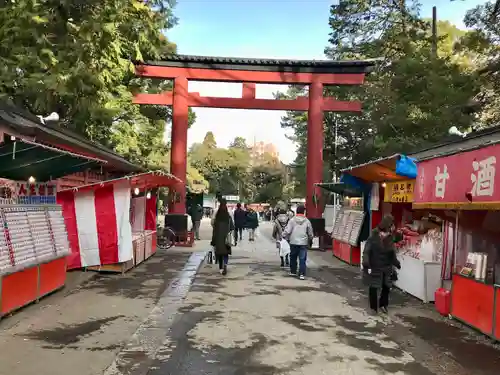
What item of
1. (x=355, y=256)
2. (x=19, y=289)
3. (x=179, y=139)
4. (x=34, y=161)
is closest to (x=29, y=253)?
(x=19, y=289)

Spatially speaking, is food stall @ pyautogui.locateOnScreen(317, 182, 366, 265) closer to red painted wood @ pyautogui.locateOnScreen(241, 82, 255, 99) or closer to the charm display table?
red painted wood @ pyautogui.locateOnScreen(241, 82, 255, 99)

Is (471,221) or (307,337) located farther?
(471,221)

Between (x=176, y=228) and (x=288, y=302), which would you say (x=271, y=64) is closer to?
(x=176, y=228)

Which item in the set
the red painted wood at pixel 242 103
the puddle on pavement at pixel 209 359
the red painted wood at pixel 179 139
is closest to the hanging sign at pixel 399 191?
the puddle on pavement at pixel 209 359

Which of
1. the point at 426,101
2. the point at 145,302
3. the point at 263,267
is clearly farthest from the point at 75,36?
the point at 426,101

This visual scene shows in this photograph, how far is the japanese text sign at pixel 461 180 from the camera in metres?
5.93

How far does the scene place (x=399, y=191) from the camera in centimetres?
1109

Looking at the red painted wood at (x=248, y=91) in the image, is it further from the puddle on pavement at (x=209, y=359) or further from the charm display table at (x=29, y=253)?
the puddle on pavement at (x=209, y=359)

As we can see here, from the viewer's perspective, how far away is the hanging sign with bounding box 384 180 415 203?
10326mm

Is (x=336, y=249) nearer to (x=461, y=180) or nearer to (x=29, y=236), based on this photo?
(x=461, y=180)

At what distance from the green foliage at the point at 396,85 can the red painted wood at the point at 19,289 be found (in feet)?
41.4

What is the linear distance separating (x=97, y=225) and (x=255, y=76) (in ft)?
34.3

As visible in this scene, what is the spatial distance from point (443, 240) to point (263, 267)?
5.77 m

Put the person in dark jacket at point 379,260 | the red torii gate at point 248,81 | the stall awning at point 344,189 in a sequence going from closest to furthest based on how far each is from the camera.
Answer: the person in dark jacket at point 379,260, the stall awning at point 344,189, the red torii gate at point 248,81
